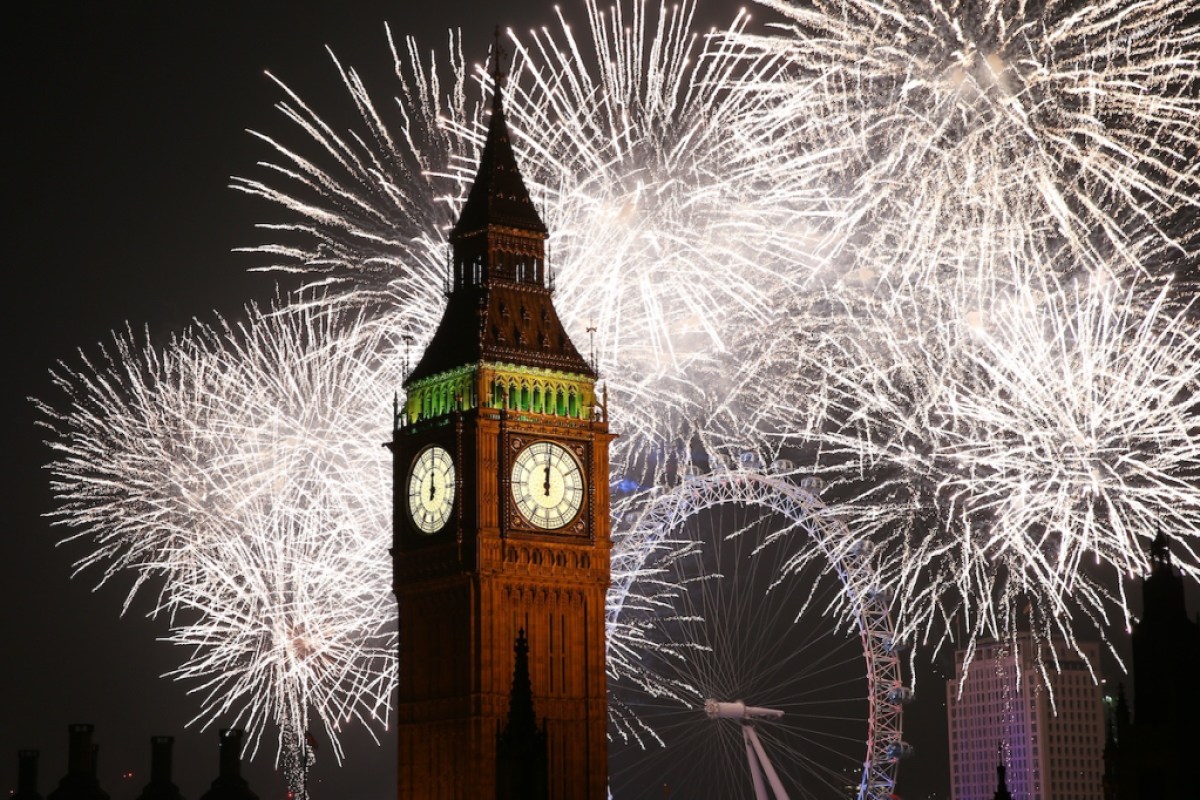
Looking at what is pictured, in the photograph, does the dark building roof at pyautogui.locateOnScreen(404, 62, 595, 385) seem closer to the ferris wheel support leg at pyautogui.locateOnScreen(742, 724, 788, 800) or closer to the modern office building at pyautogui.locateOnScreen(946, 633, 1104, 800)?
the ferris wheel support leg at pyautogui.locateOnScreen(742, 724, 788, 800)

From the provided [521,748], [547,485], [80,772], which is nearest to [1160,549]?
[521,748]

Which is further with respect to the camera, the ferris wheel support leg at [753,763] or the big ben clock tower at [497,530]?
the ferris wheel support leg at [753,763]

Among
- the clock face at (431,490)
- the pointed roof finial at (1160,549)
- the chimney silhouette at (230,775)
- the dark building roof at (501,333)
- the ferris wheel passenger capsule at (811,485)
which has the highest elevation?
the dark building roof at (501,333)

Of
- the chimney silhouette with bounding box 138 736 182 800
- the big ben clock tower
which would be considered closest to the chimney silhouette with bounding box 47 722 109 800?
the chimney silhouette with bounding box 138 736 182 800

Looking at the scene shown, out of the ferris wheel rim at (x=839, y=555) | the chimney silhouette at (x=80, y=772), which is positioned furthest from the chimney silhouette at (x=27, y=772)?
the ferris wheel rim at (x=839, y=555)

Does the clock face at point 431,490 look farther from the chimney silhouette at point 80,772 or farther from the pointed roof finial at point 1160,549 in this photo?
the pointed roof finial at point 1160,549

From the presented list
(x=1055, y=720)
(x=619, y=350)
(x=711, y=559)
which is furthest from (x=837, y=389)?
(x=1055, y=720)
